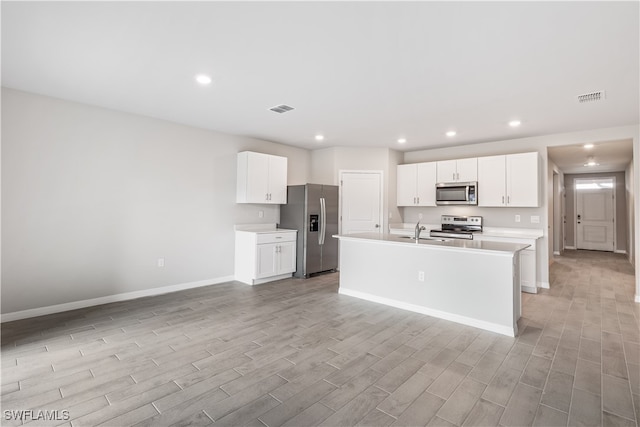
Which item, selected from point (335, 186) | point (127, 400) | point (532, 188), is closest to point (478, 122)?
point (532, 188)

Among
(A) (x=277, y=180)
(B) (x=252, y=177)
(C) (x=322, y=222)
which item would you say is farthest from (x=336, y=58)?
(C) (x=322, y=222)

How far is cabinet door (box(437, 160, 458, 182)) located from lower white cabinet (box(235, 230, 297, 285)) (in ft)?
10.1

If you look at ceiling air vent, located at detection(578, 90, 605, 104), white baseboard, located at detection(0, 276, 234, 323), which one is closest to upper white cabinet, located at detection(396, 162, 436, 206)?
ceiling air vent, located at detection(578, 90, 605, 104)

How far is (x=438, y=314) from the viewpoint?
11.9ft

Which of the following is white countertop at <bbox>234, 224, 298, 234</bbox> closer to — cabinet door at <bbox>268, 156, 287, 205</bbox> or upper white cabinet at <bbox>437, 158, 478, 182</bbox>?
cabinet door at <bbox>268, 156, 287, 205</bbox>

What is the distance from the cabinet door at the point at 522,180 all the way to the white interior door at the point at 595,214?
6.70 meters

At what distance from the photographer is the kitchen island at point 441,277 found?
320cm

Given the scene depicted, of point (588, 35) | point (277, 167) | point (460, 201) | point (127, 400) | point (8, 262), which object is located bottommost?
point (127, 400)

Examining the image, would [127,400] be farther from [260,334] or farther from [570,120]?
[570,120]

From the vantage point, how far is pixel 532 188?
4.96 metres

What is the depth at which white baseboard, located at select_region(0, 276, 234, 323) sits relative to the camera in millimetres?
3398

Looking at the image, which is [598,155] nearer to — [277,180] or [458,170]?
[458,170]

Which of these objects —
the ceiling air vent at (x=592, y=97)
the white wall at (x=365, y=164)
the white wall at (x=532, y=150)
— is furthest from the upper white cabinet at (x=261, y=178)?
the ceiling air vent at (x=592, y=97)

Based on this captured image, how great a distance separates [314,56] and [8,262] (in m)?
3.90
